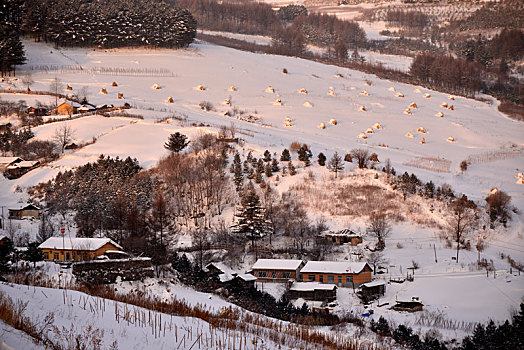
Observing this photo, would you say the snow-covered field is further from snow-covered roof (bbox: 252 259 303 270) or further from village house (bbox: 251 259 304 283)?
snow-covered roof (bbox: 252 259 303 270)

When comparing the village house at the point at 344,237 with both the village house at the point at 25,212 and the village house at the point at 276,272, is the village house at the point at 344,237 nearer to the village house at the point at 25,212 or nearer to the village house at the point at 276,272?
the village house at the point at 276,272

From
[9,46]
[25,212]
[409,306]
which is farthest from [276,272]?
[9,46]

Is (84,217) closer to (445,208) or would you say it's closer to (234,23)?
(445,208)

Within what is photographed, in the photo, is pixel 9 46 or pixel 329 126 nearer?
pixel 329 126

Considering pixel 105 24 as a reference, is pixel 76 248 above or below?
below

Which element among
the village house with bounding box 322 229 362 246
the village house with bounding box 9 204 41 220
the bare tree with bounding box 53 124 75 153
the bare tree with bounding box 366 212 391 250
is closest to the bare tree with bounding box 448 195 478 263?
the bare tree with bounding box 366 212 391 250

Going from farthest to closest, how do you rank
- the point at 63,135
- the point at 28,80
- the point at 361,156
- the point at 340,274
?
the point at 28,80 → the point at 63,135 → the point at 361,156 → the point at 340,274

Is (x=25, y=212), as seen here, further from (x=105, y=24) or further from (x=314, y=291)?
(x=105, y=24)
